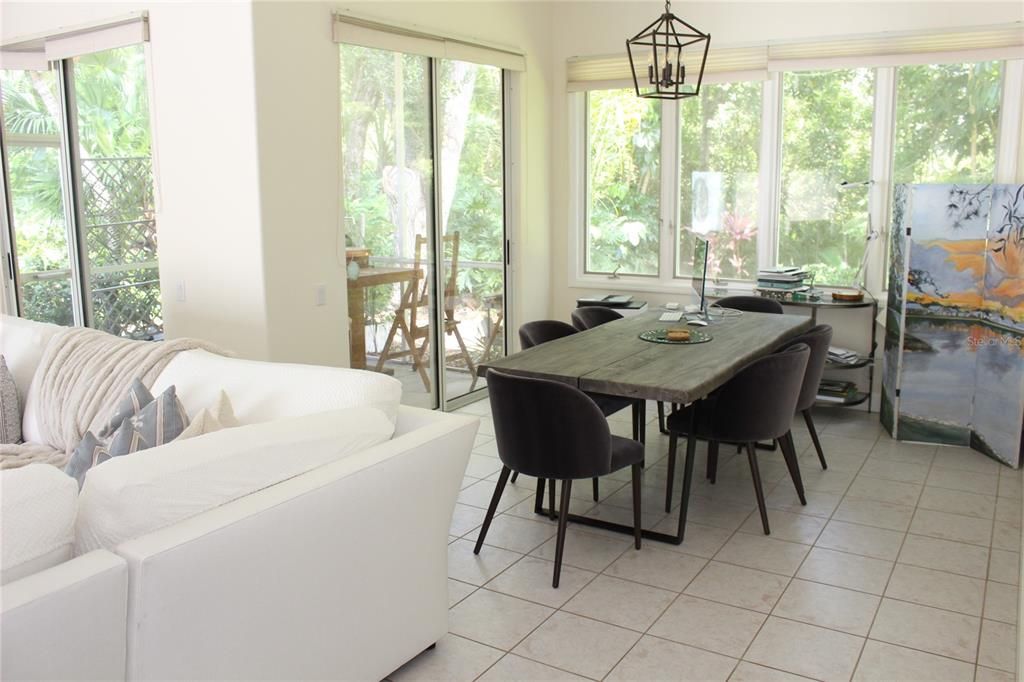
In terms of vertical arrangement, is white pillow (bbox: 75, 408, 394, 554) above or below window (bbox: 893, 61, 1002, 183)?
below

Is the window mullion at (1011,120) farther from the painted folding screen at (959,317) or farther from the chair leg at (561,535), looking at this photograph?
the chair leg at (561,535)

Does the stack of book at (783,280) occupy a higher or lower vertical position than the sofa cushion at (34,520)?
higher

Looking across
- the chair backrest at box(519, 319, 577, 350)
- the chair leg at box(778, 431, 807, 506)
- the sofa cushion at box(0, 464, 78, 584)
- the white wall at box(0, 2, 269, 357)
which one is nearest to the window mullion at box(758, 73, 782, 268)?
the chair backrest at box(519, 319, 577, 350)

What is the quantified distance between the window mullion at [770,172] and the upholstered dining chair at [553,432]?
3033 mm

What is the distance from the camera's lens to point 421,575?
266cm

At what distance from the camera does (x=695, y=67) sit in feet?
18.6


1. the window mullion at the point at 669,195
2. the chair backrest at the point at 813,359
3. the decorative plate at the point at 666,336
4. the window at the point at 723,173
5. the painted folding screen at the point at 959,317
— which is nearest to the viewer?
the chair backrest at the point at 813,359

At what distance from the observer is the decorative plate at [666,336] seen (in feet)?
14.1

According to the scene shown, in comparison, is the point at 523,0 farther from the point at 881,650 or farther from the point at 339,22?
the point at 881,650

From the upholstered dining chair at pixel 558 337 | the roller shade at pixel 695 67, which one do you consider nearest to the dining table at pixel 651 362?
the upholstered dining chair at pixel 558 337

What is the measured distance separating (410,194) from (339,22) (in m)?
1.15

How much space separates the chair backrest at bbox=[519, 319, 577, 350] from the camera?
183 inches

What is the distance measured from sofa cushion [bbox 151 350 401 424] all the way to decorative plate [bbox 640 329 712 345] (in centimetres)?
181

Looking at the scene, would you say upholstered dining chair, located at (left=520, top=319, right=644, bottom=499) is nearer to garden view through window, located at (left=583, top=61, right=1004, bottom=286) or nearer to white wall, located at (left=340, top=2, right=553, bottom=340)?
white wall, located at (left=340, top=2, right=553, bottom=340)
